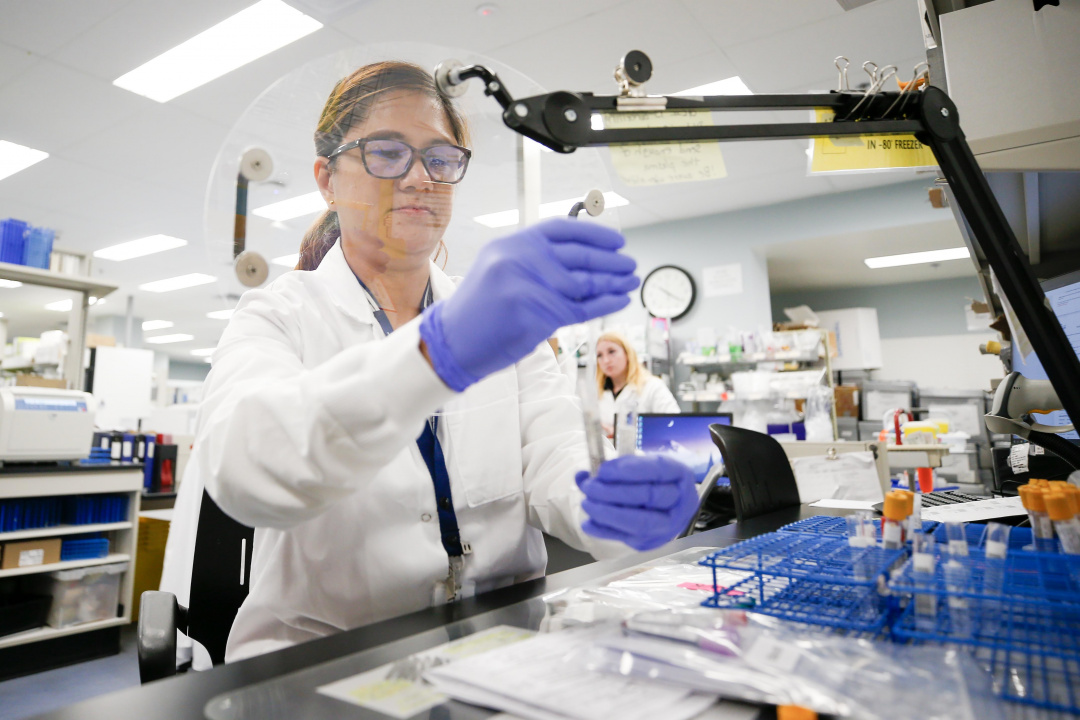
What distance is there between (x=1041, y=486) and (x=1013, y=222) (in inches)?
36.2

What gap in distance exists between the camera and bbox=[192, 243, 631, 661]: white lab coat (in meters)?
0.65

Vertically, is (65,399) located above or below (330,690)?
above

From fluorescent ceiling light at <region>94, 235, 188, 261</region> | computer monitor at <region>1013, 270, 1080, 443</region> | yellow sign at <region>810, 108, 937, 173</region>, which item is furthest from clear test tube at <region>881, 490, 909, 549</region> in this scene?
fluorescent ceiling light at <region>94, 235, 188, 261</region>

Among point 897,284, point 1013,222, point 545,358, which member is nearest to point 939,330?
point 897,284

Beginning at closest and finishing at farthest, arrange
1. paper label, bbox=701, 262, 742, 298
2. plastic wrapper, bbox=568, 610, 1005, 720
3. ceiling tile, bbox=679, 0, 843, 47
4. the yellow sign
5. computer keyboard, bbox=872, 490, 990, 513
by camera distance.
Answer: plastic wrapper, bbox=568, 610, 1005, 720
the yellow sign
computer keyboard, bbox=872, 490, 990, 513
ceiling tile, bbox=679, 0, 843, 47
paper label, bbox=701, 262, 742, 298

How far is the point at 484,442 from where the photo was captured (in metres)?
1.00

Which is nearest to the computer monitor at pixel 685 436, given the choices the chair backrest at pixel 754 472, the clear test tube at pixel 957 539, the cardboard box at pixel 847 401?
the chair backrest at pixel 754 472

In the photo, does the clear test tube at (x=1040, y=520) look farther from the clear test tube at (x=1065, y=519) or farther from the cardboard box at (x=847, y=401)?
the cardboard box at (x=847, y=401)

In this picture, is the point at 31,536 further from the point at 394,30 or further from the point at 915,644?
the point at 915,644

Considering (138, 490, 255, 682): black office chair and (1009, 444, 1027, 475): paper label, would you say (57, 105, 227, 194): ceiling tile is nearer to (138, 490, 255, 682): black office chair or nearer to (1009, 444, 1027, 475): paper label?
(138, 490, 255, 682): black office chair

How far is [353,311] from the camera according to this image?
0.91 meters

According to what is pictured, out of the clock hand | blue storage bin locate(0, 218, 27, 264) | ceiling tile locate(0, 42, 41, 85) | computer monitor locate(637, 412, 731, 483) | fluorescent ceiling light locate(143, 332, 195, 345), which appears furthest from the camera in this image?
fluorescent ceiling light locate(143, 332, 195, 345)

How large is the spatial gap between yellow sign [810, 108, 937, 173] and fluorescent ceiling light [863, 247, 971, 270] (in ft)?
19.9

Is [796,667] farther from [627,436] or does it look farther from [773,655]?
[627,436]
